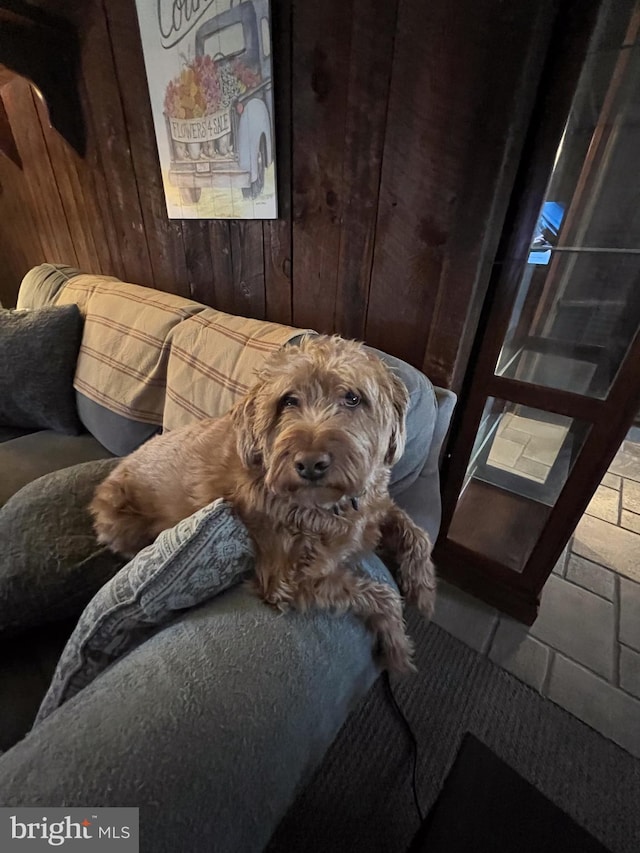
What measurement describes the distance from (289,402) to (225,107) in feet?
3.79

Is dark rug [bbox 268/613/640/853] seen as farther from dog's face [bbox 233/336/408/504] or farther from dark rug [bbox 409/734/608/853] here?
dog's face [bbox 233/336/408/504]

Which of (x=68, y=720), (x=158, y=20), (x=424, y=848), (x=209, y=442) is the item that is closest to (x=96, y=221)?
(x=158, y=20)

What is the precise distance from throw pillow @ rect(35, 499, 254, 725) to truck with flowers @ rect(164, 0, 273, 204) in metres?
1.22

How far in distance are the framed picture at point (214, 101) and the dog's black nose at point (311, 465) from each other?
1020 mm

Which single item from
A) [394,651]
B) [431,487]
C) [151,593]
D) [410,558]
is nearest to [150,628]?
[151,593]

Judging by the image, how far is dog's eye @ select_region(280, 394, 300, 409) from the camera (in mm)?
884

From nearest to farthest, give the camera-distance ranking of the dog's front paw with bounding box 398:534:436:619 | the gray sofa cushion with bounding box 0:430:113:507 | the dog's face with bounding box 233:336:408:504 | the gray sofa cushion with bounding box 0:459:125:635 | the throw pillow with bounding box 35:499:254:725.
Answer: the throw pillow with bounding box 35:499:254:725, the dog's face with bounding box 233:336:408:504, the gray sofa cushion with bounding box 0:459:125:635, the dog's front paw with bounding box 398:534:436:619, the gray sofa cushion with bounding box 0:430:113:507

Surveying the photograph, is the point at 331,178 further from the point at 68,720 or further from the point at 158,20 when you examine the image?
the point at 68,720

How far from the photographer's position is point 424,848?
2.29ft

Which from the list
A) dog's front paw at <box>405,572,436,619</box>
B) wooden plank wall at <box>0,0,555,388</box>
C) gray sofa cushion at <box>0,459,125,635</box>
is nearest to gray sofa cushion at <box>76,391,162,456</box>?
gray sofa cushion at <box>0,459,125,635</box>

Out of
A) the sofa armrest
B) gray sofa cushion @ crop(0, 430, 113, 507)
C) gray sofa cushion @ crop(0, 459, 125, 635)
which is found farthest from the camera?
gray sofa cushion @ crop(0, 430, 113, 507)

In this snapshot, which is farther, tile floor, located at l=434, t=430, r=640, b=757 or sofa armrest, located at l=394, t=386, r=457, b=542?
tile floor, located at l=434, t=430, r=640, b=757

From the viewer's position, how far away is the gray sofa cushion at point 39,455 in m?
1.48

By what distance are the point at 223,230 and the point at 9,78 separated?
1.76 metres
